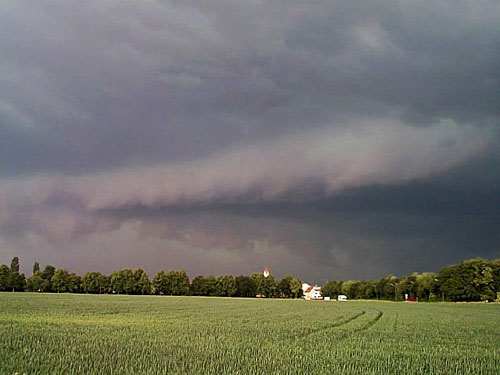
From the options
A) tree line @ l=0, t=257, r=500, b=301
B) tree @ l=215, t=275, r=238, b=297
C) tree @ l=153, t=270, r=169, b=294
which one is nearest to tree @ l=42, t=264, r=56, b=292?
tree line @ l=0, t=257, r=500, b=301

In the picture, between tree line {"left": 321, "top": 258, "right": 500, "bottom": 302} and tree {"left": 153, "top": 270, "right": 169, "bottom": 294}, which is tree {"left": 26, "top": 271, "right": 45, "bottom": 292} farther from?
tree line {"left": 321, "top": 258, "right": 500, "bottom": 302}

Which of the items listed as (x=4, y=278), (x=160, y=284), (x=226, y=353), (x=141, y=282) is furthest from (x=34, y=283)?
(x=226, y=353)

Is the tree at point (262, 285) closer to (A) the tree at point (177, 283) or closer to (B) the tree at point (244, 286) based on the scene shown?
(B) the tree at point (244, 286)

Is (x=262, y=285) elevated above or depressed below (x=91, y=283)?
above

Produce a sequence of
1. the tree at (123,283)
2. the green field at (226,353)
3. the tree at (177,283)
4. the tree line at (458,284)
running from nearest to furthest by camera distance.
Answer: the green field at (226,353)
the tree line at (458,284)
the tree at (123,283)
the tree at (177,283)

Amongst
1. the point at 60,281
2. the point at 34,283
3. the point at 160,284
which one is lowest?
the point at 34,283

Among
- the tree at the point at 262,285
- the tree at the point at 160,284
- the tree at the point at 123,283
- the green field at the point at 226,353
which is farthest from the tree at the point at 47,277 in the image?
the green field at the point at 226,353

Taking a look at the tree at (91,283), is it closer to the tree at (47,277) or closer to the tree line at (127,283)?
the tree line at (127,283)

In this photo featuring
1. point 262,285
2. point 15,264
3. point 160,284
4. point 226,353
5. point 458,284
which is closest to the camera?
point 226,353

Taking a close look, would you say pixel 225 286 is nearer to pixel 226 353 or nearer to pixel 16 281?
pixel 16 281

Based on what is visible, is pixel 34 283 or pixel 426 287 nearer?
pixel 426 287

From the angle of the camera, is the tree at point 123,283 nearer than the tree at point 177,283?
Yes

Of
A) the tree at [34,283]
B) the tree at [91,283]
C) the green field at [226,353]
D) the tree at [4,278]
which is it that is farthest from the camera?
the tree at [91,283]

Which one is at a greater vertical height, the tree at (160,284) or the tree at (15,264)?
the tree at (15,264)
